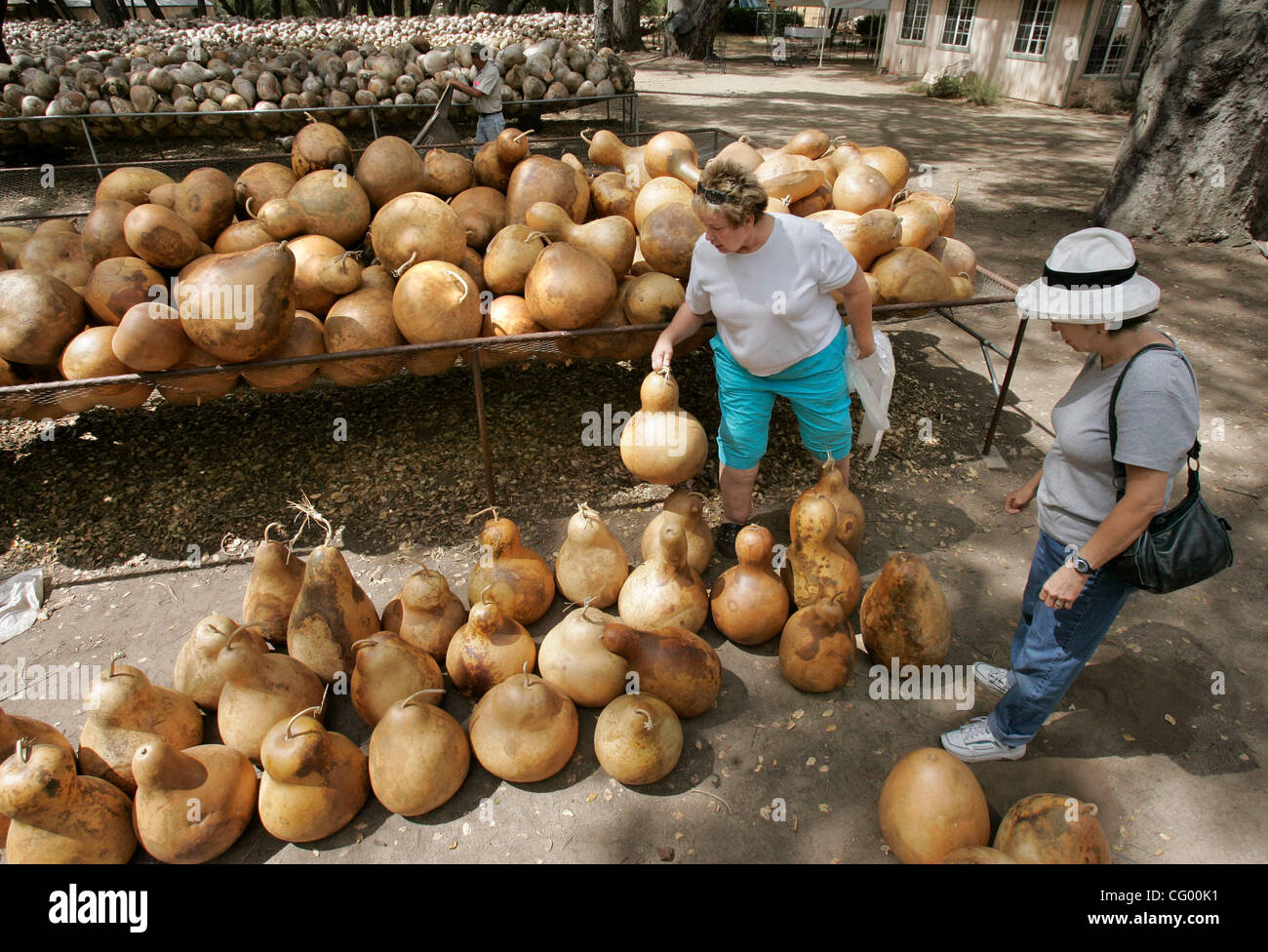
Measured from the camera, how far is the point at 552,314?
148 inches

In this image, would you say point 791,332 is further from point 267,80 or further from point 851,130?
point 851,130

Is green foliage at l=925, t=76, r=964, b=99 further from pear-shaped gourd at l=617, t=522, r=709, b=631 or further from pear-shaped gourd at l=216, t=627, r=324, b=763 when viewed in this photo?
pear-shaped gourd at l=216, t=627, r=324, b=763

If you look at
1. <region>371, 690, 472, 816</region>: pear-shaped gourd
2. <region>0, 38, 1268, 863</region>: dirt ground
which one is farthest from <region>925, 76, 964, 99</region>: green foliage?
<region>371, 690, 472, 816</region>: pear-shaped gourd

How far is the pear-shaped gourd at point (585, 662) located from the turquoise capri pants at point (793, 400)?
1.26 metres

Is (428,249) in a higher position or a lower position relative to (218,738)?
higher

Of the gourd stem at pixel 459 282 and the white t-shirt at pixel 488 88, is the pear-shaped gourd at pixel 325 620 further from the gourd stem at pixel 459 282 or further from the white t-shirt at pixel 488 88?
the white t-shirt at pixel 488 88

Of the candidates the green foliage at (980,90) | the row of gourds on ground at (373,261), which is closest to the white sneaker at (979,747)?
the row of gourds on ground at (373,261)

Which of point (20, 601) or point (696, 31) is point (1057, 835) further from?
point (696, 31)

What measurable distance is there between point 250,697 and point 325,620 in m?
0.40

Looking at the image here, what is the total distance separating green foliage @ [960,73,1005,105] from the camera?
17.4 metres

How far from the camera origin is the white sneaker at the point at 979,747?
2746 mm

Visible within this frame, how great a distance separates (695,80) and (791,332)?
20414 mm

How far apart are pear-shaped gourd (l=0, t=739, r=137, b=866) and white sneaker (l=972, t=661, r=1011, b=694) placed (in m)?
3.27
